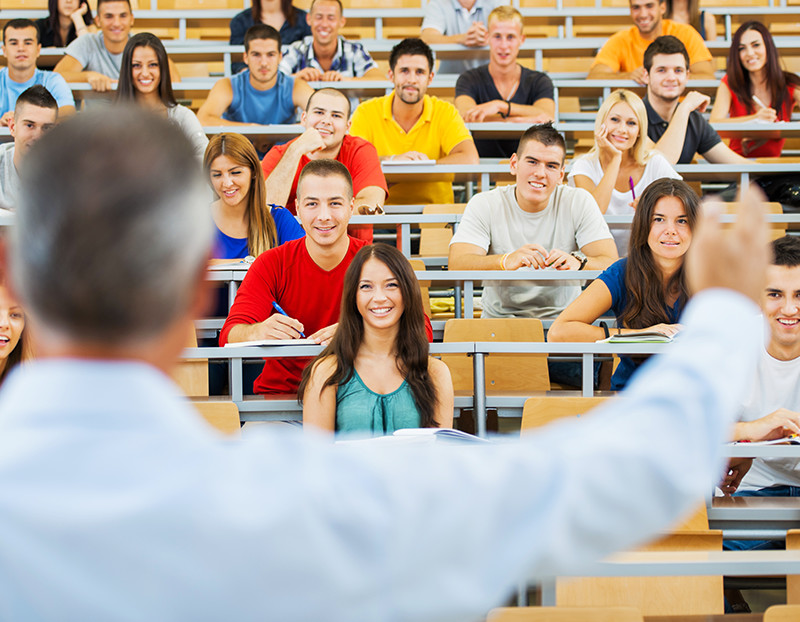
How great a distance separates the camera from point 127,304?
43 centimetres

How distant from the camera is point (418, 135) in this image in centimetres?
420

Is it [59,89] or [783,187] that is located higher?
[59,89]

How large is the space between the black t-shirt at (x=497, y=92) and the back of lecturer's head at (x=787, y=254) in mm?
2440

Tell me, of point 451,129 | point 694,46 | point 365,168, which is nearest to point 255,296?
point 365,168

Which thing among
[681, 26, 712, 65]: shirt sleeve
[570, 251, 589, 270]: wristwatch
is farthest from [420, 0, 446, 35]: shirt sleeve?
[570, 251, 589, 270]: wristwatch

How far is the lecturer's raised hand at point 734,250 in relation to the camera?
0.51 m

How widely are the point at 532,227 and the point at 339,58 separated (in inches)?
85.4

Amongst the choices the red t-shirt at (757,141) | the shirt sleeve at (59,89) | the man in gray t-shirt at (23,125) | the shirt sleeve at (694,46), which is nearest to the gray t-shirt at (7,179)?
the man in gray t-shirt at (23,125)

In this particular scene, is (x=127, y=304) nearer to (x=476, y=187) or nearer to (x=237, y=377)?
(x=237, y=377)

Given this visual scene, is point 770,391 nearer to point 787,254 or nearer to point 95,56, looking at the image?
point 787,254

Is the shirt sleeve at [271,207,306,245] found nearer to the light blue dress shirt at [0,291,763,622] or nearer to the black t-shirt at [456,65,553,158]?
the black t-shirt at [456,65,553,158]

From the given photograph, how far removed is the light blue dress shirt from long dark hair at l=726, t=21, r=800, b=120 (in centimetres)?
444

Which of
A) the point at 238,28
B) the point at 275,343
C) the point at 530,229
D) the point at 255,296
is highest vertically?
the point at 238,28

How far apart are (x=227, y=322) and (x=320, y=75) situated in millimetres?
2547
